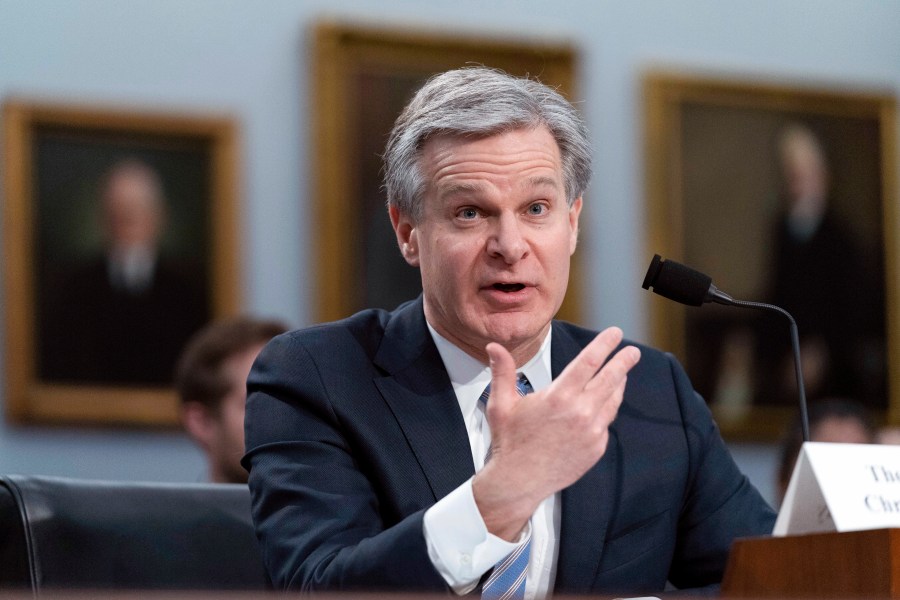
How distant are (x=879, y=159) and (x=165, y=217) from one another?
10.9ft

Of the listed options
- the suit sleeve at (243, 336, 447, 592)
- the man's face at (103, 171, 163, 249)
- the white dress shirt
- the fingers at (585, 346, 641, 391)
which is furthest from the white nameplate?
the man's face at (103, 171, 163, 249)

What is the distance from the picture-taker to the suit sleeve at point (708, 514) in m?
2.70

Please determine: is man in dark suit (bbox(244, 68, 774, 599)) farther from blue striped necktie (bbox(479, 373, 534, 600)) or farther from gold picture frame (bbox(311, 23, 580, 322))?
gold picture frame (bbox(311, 23, 580, 322))

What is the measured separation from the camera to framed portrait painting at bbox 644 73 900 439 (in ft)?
19.9

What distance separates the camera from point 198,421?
4.42m

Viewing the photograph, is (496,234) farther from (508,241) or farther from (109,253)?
(109,253)

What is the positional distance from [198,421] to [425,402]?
2014 mm

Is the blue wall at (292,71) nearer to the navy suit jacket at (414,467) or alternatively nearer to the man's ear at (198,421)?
the man's ear at (198,421)


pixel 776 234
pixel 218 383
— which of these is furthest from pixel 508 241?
pixel 776 234

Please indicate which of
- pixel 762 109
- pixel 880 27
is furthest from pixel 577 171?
pixel 880 27

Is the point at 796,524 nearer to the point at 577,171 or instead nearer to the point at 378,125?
the point at 577,171

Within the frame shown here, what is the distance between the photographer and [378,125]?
5.62 meters

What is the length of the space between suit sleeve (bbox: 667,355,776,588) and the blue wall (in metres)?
2.90

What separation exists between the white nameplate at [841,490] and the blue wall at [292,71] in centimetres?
350
